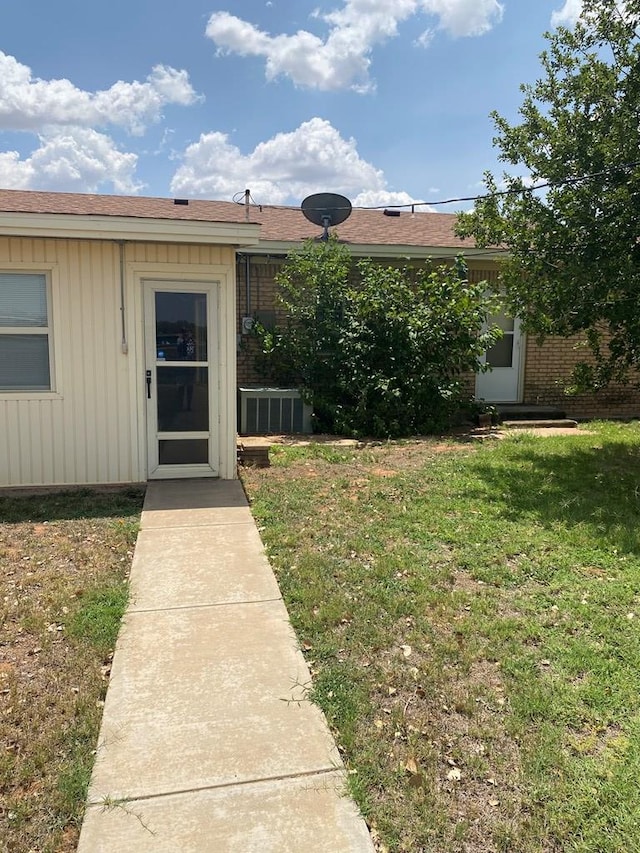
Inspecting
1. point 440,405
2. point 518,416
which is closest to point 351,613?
point 440,405

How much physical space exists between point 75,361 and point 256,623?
398 centimetres

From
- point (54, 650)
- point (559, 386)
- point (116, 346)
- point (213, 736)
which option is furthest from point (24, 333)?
point (559, 386)

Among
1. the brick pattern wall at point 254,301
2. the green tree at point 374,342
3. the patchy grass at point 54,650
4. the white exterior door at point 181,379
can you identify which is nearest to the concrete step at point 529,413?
the green tree at point 374,342

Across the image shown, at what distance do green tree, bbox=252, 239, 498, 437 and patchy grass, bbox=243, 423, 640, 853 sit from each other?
3.18 metres

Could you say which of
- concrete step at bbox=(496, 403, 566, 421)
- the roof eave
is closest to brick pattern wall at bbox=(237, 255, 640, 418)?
concrete step at bbox=(496, 403, 566, 421)

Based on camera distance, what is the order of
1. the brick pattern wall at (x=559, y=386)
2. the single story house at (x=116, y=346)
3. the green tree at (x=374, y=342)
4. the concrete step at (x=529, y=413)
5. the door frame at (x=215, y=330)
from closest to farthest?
the single story house at (x=116, y=346), the door frame at (x=215, y=330), the green tree at (x=374, y=342), the concrete step at (x=529, y=413), the brick pattern wall at (x=559, y=386)

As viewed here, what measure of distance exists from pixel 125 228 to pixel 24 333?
154 cm

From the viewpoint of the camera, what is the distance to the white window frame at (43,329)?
254 inches

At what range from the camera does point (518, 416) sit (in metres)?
11.7

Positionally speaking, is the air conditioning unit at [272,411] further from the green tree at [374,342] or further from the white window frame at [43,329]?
the white window frame at [43,329]

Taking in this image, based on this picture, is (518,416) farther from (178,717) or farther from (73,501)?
(178,717)

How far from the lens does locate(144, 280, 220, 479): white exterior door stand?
684 cm

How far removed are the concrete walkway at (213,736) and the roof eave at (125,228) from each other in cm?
337

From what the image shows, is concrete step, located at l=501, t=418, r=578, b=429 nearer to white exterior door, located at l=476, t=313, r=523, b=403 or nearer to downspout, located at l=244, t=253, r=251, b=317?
white exterior door, located at l=476, t=313, r=523, b=403
